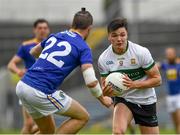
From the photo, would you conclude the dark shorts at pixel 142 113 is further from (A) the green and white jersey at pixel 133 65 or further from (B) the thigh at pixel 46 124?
(B) the thigh at pixel 46 124

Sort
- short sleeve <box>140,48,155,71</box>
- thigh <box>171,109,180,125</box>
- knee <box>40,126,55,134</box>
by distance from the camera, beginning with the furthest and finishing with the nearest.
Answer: thigh <box>171,109,180,125</box>
knee <box>40,126,55,134</box>
short sleeve <box>140,48,155,71</box>

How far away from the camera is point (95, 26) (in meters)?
30.4

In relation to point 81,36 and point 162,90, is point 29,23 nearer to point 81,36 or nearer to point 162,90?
point 162,90

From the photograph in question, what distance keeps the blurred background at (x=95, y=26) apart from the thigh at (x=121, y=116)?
1488 centimetres

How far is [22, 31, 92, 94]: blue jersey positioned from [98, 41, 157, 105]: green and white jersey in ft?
1.32

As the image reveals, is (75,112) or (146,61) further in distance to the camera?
(75,112)

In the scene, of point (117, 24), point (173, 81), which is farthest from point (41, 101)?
point (173, 81)

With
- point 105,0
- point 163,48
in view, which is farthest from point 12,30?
point 163,48

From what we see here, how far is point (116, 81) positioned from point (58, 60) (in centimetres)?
81

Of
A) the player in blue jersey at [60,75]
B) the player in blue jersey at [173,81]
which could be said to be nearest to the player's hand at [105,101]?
the player in blue jersey at [60,75]

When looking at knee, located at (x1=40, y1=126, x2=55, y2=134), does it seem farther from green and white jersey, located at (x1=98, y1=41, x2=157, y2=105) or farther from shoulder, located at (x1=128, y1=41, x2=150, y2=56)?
shoulder, located at (x1=128, y1=41, x2=150, y2=56)

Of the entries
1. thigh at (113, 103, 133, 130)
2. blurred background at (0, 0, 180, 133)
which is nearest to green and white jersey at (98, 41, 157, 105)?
thigh at (113, 103, 133, 130)

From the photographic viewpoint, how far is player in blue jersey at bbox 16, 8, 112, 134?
28.0 feet

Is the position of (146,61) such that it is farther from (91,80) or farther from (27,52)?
(27,52)
